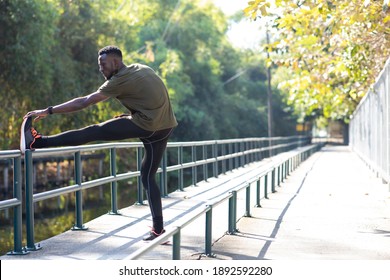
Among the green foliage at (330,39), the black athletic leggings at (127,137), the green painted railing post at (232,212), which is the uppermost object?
the green foliage at (330,39)

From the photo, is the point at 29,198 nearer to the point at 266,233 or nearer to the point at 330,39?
the point at 266,233

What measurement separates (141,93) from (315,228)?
3695 mm

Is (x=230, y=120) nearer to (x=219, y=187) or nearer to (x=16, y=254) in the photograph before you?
(x=219, y=187)

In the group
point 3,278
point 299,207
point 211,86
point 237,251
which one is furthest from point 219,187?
point 211,86

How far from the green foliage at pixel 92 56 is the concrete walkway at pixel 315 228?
15204 mm

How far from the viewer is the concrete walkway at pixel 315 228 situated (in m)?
7.79

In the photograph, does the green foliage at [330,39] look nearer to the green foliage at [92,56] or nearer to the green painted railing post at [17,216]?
the green painted railing post at [17,216]

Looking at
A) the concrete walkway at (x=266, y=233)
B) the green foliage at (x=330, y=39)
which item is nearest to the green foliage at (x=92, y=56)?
the green foliage at (x=330, y=39)

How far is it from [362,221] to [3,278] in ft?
20.2

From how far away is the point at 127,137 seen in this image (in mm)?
7383

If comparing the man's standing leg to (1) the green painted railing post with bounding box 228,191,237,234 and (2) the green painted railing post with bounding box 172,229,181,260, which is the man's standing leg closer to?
(1) the green painted railing post with bounding box 228,191,237,234

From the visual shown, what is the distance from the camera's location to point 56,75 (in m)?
30.6

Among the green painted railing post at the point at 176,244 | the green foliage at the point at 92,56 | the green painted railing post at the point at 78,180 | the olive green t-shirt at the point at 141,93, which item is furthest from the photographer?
the green foliage at the point at 92,56

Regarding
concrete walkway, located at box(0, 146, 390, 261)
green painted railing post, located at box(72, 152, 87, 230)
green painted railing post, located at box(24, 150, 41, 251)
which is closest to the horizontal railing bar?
green painted railing post, located at box(24, 150, 41, 251)
